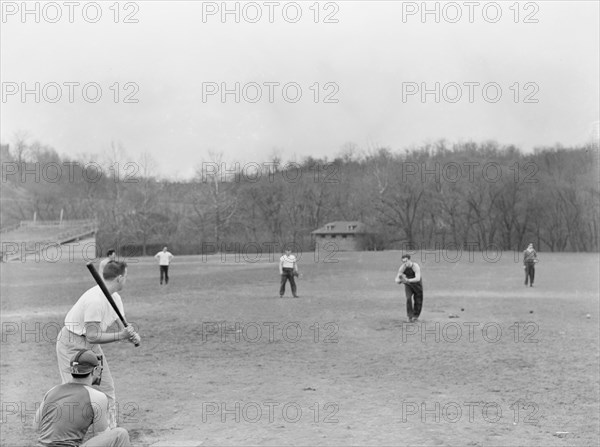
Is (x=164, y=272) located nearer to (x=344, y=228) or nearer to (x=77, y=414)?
(x=77, y=414)

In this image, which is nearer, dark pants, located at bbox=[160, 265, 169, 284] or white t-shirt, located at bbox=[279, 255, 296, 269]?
white t-shirt, located at bbox=[279, 255, 296, 269]

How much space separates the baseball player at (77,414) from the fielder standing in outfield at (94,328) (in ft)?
4.94

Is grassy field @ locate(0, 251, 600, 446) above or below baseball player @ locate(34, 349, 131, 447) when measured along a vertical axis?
below

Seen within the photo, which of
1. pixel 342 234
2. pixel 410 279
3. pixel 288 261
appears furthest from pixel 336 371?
pixel 342 234

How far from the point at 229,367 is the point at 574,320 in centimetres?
1029

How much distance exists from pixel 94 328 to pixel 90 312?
0.50 feet

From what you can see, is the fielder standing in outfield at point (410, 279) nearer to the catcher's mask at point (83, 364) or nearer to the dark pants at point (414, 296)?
the dark pants at point (414, 296)

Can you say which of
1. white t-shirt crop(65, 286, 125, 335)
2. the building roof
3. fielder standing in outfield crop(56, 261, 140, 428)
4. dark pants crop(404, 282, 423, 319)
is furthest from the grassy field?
the building roof

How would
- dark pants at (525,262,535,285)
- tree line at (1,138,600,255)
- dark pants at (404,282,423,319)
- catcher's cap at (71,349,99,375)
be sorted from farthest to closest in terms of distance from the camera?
tree line at (1,138,600,255)
dark pants at (525,262,535,285)
dark pants at (404,282,423,319)
catcher's cap at (71,349,99,375)

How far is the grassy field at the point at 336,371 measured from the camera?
7.41 metres

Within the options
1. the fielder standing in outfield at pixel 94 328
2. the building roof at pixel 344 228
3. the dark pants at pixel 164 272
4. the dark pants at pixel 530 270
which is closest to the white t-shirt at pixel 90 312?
the fielder standing in outfield at pixel 94 328

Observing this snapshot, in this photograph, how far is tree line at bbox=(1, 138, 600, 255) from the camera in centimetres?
6284

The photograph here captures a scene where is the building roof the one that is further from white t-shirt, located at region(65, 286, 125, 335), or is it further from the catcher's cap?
the catcher's cap

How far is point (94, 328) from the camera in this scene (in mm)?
6160
